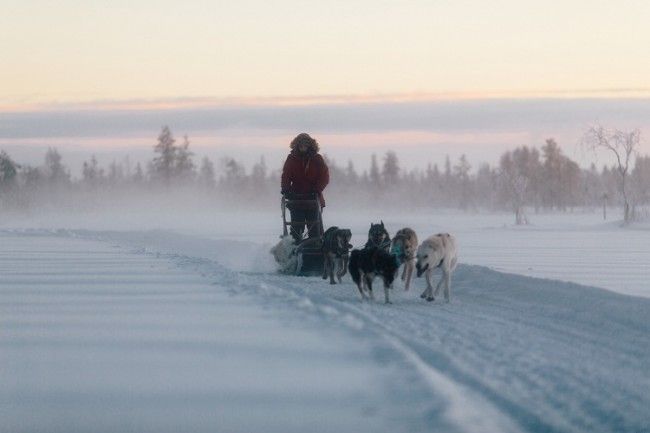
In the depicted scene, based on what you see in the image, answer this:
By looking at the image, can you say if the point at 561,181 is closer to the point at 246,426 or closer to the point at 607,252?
the point at 607,252

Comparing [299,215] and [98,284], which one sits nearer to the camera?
[98,284]

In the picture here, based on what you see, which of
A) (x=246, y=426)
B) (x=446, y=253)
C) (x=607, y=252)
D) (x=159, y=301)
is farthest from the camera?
(x=607, y=252)

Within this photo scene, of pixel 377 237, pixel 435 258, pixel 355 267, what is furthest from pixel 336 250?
pixel 435 258

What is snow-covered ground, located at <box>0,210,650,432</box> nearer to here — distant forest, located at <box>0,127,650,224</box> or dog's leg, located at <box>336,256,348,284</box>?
dog's leg, located at <box>336,256,348,284</box>

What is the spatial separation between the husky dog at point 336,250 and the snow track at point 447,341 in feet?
1.31

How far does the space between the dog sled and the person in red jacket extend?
0.03 meters

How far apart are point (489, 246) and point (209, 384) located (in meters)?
17.7

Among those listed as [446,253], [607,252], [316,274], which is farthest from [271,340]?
[607,252]

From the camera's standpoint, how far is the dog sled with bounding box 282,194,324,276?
44.8 ft

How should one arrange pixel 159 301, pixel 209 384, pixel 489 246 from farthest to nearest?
1. pixel 489 246
2. pixel 159 301
3. pixel 209 384

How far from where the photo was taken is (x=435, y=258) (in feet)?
34.0

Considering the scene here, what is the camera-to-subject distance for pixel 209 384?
5453mm

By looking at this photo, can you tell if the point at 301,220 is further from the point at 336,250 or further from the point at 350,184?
the point at 350,184

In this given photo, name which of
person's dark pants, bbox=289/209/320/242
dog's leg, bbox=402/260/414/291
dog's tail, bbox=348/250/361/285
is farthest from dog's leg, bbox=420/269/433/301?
person's dark pants, bbox=289/209/320/242
